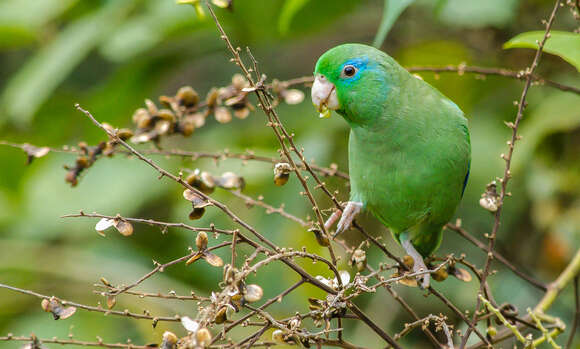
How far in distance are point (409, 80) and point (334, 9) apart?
3.39 feet

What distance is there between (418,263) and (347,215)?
0.78 ft

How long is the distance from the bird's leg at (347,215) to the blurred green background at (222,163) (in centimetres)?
67

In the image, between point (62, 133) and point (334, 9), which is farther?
point (62, 133)

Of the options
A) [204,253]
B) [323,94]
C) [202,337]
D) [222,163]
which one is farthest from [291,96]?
[222,163]

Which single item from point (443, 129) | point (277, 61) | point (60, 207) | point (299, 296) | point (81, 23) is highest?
point (81, 23)

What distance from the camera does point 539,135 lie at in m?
2.50

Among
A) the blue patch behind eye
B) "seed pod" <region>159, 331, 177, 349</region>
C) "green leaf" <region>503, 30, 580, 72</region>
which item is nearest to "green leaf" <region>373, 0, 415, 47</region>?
the blue patch behind eye

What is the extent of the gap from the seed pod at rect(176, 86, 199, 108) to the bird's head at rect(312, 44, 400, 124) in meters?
0.37

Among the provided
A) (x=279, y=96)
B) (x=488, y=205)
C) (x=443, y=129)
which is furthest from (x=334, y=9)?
(x=488, y=205)

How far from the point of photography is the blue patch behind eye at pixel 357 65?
1.85 m

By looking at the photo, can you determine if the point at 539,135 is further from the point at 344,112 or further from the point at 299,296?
the point at 299,296

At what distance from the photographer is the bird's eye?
1.85 m

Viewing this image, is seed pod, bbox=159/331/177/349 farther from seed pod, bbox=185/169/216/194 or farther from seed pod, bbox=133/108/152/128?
seed pod, bbox=133/108/152/128

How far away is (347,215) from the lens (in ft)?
6.06
